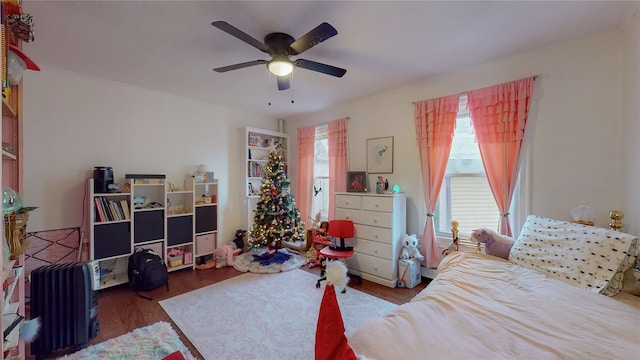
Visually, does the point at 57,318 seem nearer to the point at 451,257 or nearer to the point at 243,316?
the point at 243,316

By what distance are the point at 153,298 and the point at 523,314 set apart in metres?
3.25

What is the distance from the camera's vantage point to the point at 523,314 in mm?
1184

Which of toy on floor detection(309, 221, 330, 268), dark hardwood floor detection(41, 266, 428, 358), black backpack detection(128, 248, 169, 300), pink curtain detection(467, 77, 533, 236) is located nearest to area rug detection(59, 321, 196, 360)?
dark hardwood floor detection(41, 266, 428, 358)

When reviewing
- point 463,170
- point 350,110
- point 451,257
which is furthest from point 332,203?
point 451,257

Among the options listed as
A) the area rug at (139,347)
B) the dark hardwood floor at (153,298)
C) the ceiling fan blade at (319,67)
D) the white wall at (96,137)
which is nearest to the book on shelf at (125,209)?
the white wall at (96,137)

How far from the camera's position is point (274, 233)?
3.80 m

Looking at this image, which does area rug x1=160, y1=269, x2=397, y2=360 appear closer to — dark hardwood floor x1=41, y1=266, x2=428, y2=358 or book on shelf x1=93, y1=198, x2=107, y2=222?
dark hardwood floor x1=41, y1=266, x2=428, y2=358

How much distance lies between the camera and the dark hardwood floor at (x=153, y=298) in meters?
2.22

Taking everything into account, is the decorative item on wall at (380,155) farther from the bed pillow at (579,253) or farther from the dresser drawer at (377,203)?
the bed pillow at (579,253)

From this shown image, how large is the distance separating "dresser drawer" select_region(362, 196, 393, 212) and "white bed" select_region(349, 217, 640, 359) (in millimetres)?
1262

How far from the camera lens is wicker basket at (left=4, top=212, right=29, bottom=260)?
48.3 inches

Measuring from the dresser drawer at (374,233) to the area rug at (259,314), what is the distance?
0.67 metres

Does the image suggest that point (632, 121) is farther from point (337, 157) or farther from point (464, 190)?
point (337, 157)

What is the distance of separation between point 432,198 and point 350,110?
1.82 meters
